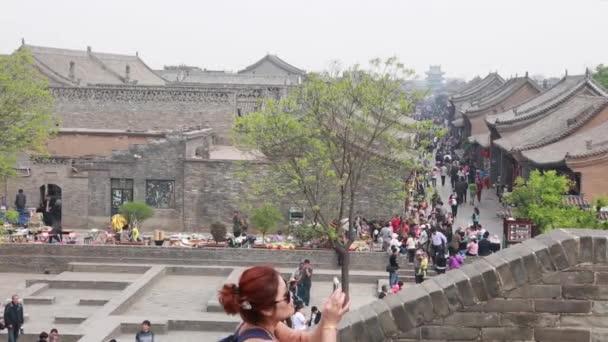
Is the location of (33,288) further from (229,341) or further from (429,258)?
(229,341)

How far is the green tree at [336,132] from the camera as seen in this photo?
22.0 metres

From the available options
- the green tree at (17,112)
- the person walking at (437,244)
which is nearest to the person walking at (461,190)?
the person walking at (437,244)

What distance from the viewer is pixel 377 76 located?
878 inches

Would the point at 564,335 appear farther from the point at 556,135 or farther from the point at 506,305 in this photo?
the point at 556,135

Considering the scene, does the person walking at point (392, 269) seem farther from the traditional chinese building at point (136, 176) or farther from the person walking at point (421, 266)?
the traditional chinese building at point (136, 176)

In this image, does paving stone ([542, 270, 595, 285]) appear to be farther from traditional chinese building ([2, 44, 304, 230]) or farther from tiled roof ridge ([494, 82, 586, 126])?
tiled roof ridge ([494, 82, 586, 126])

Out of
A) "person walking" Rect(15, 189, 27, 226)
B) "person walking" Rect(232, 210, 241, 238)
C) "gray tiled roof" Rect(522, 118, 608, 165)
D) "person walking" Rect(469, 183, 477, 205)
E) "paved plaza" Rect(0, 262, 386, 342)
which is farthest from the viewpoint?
"person walking" Rect(469, 183, 477, 205)

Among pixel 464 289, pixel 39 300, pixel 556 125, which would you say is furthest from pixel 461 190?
pixel 464 289

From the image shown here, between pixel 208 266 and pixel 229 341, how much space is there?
20.1 metres

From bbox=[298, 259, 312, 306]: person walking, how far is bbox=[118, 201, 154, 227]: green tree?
8.93 meters

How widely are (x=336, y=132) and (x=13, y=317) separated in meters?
9.12

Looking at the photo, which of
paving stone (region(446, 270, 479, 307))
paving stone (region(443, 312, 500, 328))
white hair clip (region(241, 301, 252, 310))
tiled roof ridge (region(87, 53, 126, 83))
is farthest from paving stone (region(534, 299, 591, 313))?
tiled roof ridge (region(87, 53, 126, 83))

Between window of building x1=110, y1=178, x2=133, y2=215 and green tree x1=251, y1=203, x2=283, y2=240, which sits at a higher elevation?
window of building x1=110, y1=178, x2=133, y2=215

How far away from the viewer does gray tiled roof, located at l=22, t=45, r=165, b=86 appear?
51.4 m
